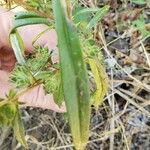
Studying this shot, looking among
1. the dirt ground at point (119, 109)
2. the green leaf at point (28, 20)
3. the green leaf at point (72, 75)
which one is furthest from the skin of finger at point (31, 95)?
the green leaf at point (72, 75)

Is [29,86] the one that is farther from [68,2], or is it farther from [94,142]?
[94,142]

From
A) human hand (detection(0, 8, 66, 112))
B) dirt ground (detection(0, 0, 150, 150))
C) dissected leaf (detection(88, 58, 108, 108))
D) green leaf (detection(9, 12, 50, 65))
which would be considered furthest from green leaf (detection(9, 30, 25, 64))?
dirt ground (detection(0, 0, 150, 150))

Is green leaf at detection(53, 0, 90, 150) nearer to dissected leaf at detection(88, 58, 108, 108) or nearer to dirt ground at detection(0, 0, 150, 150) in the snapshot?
dissected leaf at detection(88, 58, 108, 108)

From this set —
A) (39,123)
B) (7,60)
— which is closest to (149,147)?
(39,123)

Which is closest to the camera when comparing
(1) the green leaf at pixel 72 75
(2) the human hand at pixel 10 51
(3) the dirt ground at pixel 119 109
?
(1) the green leaf at pixel 72 75

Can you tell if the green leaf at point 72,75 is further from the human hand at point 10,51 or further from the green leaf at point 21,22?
the human hand at point 10,51

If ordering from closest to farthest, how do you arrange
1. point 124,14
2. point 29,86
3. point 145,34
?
point 29,86, point 145,34, point 124,14

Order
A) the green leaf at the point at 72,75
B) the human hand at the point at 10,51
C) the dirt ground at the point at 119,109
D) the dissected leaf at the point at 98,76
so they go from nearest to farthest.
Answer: the green leaf at the point at 72,75
the dissected leaf at the point at 98,76
the human hand at the point at 10,51
the dirt ground at the point at 119,109

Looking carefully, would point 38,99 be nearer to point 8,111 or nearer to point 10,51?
point 10,51
